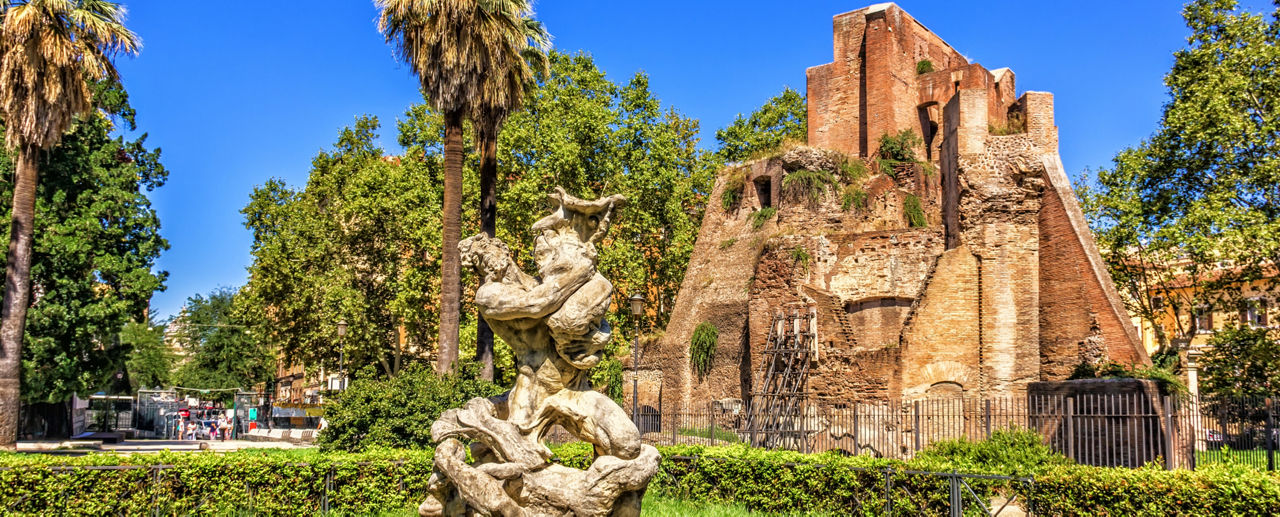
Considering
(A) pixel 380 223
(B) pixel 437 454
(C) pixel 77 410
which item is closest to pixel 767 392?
(A) pixel 380 223

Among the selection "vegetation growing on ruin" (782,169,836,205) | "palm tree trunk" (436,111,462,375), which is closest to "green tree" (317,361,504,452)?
"palm tree trunk" (436,111,462,375)

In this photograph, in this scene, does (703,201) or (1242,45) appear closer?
(1242,45)

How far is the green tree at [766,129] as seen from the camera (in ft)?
127

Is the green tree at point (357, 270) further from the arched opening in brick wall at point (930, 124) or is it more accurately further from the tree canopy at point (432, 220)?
the arched opening in brick wall at point (930, 124)

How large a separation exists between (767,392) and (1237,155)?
508 inches

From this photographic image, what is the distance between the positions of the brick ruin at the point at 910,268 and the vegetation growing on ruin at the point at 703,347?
0.19m

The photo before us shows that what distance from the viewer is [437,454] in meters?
6.62

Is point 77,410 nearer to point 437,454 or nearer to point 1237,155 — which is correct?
point 437,454

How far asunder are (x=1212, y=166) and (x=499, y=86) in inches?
752

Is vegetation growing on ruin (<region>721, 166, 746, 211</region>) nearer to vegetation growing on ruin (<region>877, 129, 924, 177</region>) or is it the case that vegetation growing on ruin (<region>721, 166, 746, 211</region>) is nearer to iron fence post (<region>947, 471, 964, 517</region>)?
vegetation growing on ruin (<region>877, 129, 924, 177</region>)

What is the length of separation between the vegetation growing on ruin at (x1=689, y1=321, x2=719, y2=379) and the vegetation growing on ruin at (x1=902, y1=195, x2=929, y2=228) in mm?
6314

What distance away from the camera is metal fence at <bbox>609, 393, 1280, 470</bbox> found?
15.0 m

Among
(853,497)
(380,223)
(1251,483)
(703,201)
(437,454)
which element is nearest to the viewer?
(437,454)

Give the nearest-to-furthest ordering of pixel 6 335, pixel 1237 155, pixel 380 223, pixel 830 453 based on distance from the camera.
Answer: pixel 830 453 → pixel 6 335 → pixel 1237 155 → pixel 380 223
